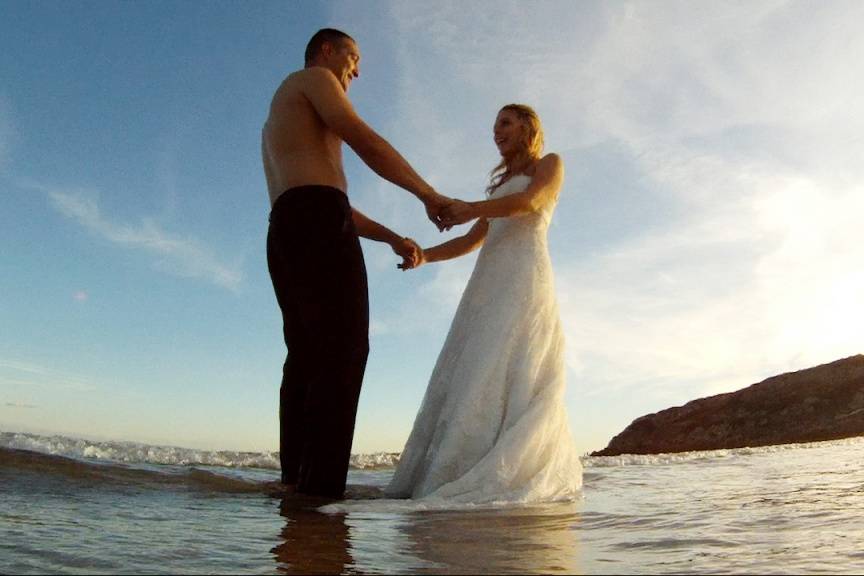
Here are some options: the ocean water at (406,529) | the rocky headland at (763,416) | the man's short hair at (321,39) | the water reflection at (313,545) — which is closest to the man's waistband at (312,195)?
the man's short hair at (321,39)

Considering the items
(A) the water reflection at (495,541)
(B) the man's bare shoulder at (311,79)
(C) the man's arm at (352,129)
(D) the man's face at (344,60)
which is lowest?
(A) the water reflection at (495,541)

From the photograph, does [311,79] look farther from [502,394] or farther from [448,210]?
[502,394]

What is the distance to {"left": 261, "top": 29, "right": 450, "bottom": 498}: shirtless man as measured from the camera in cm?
407

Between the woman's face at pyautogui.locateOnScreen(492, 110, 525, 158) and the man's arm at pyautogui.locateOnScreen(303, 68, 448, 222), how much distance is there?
3.55 feet

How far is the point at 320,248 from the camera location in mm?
4172

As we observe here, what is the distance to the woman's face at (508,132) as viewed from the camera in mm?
5223

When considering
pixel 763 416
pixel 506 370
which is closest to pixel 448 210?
pixel 506 370

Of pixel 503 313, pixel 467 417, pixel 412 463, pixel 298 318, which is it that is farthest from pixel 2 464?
pixel 503 313

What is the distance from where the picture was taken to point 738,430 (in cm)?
2270

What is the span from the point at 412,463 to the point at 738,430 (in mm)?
20775

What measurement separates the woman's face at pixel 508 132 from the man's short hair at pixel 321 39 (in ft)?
4.15

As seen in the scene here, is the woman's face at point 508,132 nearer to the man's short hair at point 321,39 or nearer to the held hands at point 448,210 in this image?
the held hands at point 448,210

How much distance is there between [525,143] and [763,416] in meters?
20.7

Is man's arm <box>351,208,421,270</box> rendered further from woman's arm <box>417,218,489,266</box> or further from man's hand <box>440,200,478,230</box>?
man's hand <box>440,200,478,230</box>
